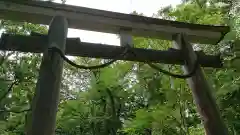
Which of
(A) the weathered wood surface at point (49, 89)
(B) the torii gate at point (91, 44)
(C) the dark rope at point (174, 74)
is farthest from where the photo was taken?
(C) the dark rope at point (174, 74)

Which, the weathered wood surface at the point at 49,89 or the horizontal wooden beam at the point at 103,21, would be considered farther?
the horizontal wooden beam at the point at 103,21

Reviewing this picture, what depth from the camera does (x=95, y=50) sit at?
3189 mm

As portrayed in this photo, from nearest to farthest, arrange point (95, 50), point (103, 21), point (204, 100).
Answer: point (204, 100), point (95, 50), point (103, 21)

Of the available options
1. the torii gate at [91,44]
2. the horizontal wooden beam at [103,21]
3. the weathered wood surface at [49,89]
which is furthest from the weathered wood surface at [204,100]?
the weathered wood surface at [49,89]

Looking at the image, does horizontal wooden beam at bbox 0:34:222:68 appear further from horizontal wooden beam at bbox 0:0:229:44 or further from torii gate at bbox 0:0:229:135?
horizontal wooden beam at bbox 0:0:229:44

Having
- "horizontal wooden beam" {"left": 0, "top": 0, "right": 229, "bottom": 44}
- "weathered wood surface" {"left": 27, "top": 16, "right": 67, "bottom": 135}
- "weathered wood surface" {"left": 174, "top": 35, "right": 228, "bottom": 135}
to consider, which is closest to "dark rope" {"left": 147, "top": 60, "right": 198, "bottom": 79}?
"weathered wood surface" {"left": 174, "top": 35, "right": 228, "bottom": 135}

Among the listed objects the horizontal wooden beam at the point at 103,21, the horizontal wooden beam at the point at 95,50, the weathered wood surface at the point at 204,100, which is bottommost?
the weathered wood surface at the point at 204,100

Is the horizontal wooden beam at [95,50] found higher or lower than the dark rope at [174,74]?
higher

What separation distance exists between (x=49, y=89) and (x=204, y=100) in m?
1.91

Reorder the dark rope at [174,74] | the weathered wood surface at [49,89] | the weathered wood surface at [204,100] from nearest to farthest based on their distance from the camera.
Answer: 1. the weathered wood surface at [49,89]
2. the weathered wood surface at [204,100]
3. the dark rope at [174,74]

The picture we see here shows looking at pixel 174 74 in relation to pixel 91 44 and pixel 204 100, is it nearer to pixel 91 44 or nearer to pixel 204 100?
pixel 204 100

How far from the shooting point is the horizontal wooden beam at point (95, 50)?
2939mm

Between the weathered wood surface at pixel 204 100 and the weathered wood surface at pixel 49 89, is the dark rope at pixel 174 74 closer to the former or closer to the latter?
the weathered wood surface at pixel 204 100

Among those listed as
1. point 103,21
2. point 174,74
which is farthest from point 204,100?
point 103,21
